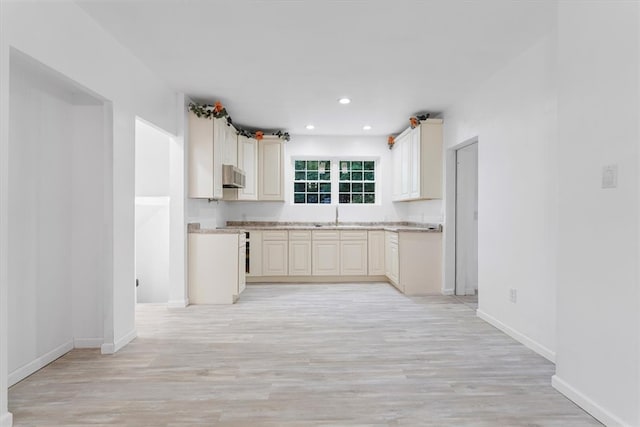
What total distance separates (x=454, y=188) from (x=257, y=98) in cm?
275

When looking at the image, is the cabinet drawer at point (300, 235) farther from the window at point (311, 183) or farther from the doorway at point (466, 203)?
the doorway at point (466, 203)

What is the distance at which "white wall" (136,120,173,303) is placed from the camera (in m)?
4.84

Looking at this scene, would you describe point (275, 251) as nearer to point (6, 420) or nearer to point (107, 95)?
point (107, 95)

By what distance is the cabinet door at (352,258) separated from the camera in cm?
613

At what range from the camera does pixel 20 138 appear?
2645 mm

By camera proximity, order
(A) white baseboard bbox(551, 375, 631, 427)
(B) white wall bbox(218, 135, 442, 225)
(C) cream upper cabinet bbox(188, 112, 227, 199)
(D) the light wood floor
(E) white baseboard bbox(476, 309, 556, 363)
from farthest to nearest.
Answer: (B) white wall bbox(218, 135, 442, 225), (C) cream upper cabinet bbox(188, 112, 227, 199), (E) white baseboard bbox(476, 309, 556, 363), (D) the light wood floor, (A) white baseboard bbox(551, 375, 631, 427)

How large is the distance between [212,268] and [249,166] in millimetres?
2109

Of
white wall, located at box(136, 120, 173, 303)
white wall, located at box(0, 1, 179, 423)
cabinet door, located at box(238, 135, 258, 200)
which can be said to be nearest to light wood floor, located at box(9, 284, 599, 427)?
white wall, located at box(0, 1, 179, 423)

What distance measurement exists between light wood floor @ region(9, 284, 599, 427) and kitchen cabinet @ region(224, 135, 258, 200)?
2.42 m

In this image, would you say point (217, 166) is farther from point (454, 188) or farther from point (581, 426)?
point (581, 426)

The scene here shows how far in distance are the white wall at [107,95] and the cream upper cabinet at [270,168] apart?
2.51 m

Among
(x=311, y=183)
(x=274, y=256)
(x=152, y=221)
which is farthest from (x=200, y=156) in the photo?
(x=311, y=183)

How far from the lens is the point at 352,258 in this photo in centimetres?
614

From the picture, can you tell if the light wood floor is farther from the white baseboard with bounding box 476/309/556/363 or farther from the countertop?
the countertop
